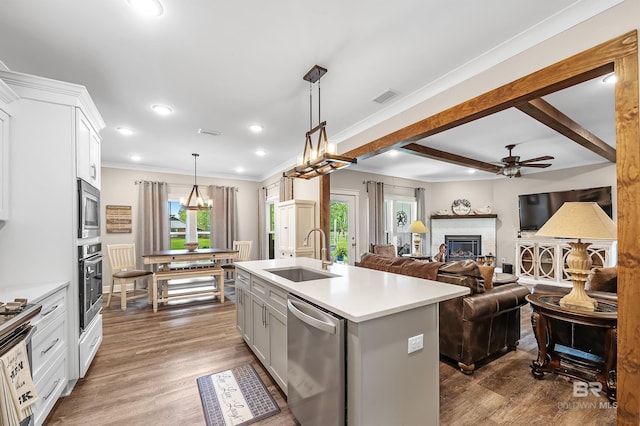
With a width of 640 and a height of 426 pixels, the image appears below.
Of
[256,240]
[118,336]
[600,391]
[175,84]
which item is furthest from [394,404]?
[256,240]

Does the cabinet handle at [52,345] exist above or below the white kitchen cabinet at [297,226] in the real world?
below

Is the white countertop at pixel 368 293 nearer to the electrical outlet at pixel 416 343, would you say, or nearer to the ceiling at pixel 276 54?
the electrical outlet at pixel 416 343

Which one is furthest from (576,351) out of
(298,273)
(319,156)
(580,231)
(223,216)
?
(223,216)

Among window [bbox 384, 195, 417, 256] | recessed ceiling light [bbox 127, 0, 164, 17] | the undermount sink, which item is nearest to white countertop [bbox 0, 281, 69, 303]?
the undermount sink

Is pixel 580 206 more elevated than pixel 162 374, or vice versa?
pixel 580 206

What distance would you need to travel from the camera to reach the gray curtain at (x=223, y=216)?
6.97m

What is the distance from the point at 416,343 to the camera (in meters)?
1.63

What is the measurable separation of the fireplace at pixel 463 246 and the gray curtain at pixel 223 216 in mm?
5854

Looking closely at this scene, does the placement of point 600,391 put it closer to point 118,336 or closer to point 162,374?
point 162,374

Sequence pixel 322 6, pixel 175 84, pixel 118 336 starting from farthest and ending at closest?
pixel 118 336
pixel 175 84
pixel 322 6

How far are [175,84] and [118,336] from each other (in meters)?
3.07

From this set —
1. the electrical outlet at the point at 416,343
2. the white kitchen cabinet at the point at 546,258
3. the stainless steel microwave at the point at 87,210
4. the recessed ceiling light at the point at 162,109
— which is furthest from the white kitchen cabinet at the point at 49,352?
the white kitchen cabinet at the point at 546,258

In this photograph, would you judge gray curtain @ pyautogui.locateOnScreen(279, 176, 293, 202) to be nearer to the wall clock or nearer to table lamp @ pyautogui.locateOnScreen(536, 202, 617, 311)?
table lamp @ pyautogui.locateOnScreen(536, 202, 617, 311)

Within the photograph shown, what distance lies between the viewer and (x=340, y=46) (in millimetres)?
2223
